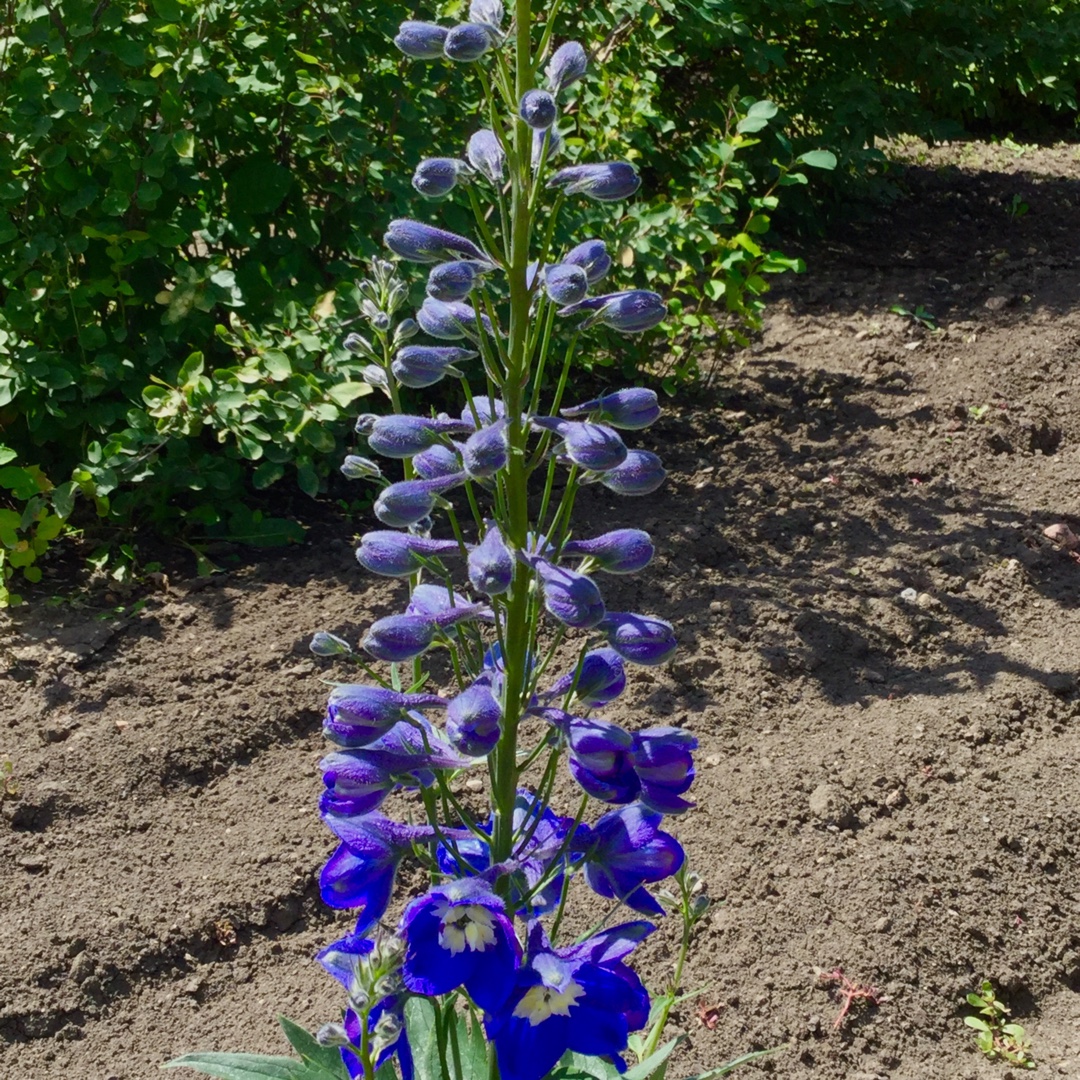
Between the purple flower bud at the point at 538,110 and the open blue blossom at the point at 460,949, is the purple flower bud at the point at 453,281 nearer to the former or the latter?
the purple flower bud at the point at 538,110

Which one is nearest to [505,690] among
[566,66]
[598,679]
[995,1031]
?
[598,679]

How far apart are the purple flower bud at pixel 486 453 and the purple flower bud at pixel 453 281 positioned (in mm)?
163

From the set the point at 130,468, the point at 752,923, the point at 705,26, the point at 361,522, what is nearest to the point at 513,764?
the point at 752,923

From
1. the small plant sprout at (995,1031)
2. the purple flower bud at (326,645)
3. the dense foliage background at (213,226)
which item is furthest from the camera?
the dense foliage background at (213,226)

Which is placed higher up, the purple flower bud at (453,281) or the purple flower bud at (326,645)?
the purple flower bud at (453,281)

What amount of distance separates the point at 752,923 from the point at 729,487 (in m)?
1.90

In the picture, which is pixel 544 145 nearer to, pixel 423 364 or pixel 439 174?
pixel 439 174

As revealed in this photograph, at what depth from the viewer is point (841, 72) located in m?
6.20

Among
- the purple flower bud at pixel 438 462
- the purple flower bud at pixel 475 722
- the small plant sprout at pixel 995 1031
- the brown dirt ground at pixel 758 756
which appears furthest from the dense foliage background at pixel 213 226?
the purple flower bud at pixel 475 722

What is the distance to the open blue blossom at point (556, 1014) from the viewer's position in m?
1.51

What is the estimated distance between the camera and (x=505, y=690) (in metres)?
1.62

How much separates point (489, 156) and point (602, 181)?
0.14 m

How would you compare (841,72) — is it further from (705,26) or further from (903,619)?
(903,619)

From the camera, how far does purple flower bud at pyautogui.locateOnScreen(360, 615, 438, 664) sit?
1517mm
